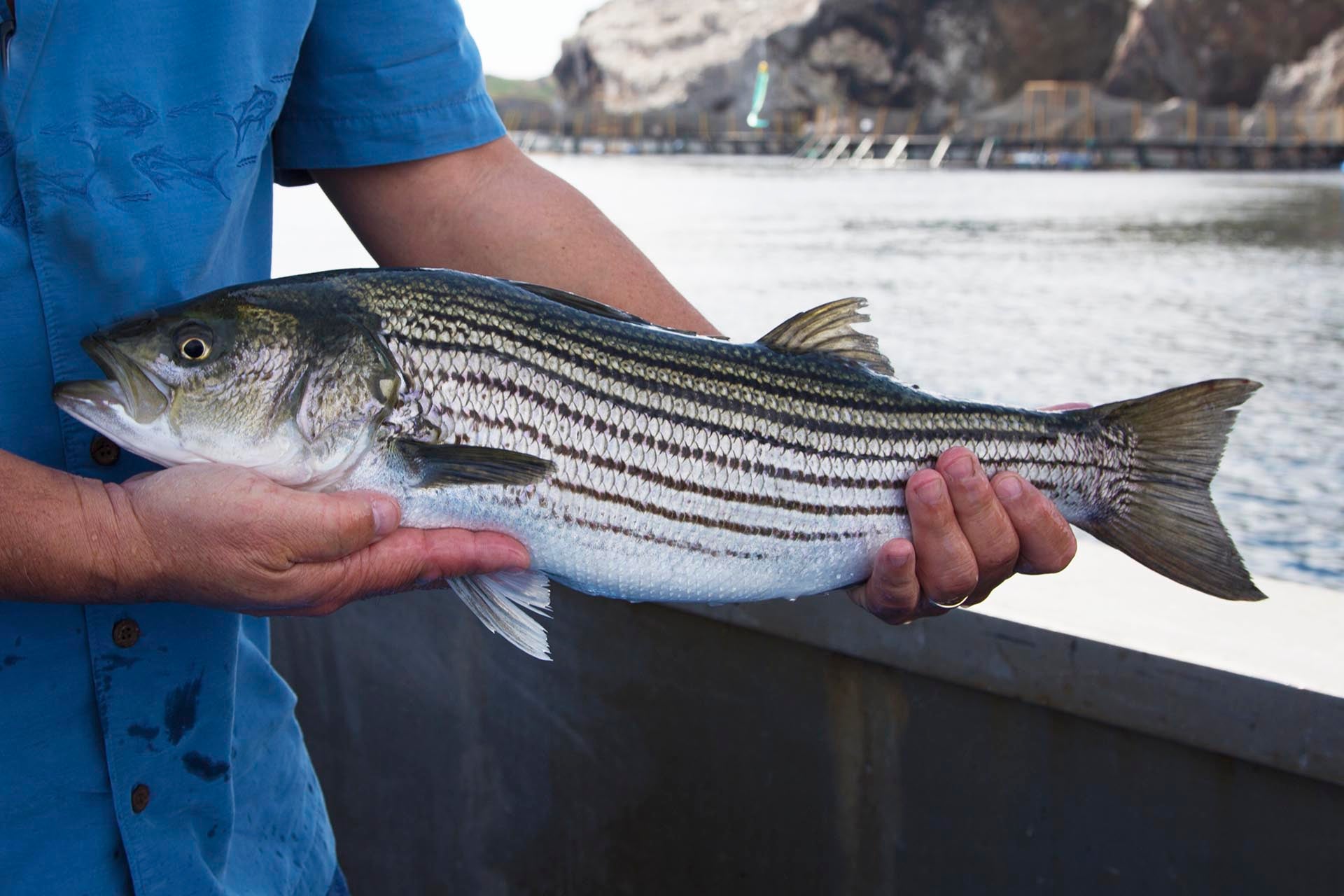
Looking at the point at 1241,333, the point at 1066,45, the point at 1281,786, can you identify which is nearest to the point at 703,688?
the point at 1281,786

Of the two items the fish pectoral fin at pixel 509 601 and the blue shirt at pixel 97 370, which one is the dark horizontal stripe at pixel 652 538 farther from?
the blue shirt at pixel 97 370

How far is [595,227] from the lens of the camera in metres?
2.27

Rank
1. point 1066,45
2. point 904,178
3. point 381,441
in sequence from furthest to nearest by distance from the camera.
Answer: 1. point 1066,45
2. point 904,178
3. point 381,441

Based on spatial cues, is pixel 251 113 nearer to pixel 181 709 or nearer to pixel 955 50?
pixel 181 709

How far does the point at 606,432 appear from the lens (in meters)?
2.02

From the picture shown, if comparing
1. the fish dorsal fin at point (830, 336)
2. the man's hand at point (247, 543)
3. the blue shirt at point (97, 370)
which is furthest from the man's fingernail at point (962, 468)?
the blue shirt at point (97, 370)

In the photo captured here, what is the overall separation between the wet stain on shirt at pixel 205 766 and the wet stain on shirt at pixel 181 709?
1.6 inches

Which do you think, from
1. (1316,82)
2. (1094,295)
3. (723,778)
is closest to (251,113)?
(723,778)

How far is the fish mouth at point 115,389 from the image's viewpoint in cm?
164

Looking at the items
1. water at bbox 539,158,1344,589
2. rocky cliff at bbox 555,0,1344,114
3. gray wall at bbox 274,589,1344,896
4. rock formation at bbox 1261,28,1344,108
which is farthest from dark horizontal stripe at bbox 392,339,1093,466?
rocky cliff at bbox 555,0,1344,114

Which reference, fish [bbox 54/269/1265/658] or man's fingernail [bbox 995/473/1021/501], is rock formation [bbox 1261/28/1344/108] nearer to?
fish [bbox 54/269/1265/658]

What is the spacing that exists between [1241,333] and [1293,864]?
387 inches

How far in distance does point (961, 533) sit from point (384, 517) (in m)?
0.99

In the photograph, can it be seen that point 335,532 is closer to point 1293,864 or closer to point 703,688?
point 703,688
